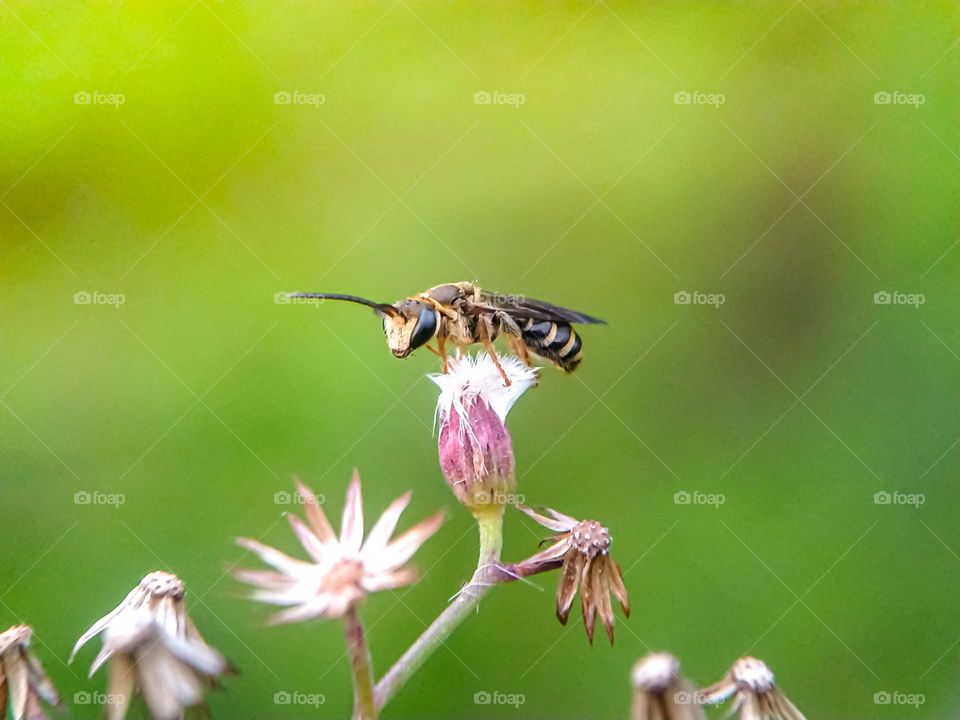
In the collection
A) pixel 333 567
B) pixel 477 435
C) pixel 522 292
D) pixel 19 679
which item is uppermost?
pixel 522 292

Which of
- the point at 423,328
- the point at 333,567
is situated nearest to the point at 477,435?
the point at 423,328

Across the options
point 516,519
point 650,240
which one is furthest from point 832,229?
point 516,519

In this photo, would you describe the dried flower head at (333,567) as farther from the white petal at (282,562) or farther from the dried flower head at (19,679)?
the dried flower head at (19,679)

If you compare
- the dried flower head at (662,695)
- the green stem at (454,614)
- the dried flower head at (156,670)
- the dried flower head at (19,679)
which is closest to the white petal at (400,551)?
the green stem at (454,614)

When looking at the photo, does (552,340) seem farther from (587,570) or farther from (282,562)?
(282,562)

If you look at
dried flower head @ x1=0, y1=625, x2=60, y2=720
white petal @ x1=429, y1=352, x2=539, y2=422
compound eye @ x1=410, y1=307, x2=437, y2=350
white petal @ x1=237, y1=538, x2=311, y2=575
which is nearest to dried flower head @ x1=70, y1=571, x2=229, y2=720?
white petal @ x1=237, y1=538, x2=311, y2=575

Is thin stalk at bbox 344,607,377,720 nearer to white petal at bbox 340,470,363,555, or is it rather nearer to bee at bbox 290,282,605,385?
white petal at bbox 340,470,363,555
